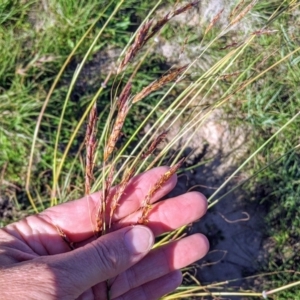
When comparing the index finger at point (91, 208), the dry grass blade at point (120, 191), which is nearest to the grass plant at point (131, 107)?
the index finger at point (91, 208)

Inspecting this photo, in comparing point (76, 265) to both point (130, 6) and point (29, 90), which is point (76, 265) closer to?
point (29, 90)

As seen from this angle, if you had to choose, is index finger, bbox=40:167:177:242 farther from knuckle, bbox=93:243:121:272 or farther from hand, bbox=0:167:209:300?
knuckle, bbox=93:243:121:272

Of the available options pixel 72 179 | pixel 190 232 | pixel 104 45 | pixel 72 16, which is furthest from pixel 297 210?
pixel 72 16

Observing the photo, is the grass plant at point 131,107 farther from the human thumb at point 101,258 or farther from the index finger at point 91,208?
the human thumb at point 101,258

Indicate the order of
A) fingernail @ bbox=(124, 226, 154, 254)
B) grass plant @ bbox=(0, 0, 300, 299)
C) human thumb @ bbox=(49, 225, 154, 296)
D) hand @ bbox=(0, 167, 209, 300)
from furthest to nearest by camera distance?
grass plant @ bbox=(0, 0, 300, 299) → hand @ bbox=(0, 167, 209, 300) → fingernail @ bbox=(124, 226, 154, 254) → human thumb @ bbox=(49, 225, 154, 296)

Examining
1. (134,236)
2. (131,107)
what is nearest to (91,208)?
(134,236)

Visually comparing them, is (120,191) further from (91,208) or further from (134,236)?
(91,208)

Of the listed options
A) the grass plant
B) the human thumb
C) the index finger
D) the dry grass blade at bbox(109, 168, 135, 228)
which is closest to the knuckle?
the human thumb
